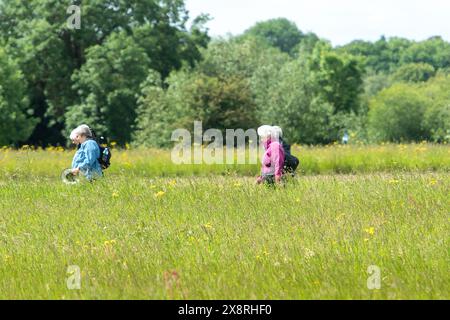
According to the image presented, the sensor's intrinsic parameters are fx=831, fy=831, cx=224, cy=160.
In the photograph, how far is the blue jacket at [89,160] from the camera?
12281 mm

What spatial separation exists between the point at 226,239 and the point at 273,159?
4.40m

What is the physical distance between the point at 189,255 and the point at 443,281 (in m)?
2.24

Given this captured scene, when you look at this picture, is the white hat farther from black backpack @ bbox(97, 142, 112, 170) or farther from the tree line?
the tree line

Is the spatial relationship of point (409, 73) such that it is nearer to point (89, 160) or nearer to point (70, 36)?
point (70, 36)

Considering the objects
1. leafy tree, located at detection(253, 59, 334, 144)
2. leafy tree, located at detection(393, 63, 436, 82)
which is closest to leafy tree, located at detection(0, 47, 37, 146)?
leafy tree, located at detection(253, 59, 334, 144)

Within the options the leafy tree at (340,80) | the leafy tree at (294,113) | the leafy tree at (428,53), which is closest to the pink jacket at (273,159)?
the leafy tree at (294,113)

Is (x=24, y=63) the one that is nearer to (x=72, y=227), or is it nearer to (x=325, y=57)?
(x=325, y=57)

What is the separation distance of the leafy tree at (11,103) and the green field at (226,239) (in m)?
31.2

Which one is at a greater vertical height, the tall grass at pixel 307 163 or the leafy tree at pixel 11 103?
the leafy tree at pixel 11 103

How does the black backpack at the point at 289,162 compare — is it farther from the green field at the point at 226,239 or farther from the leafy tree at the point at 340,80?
the leafy tree at the point at 340,80

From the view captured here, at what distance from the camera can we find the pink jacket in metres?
11.9

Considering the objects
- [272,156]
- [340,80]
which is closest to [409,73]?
[340,80]

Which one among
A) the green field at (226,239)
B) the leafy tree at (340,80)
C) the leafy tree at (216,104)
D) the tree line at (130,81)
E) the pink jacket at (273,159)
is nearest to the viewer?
the green field at (226,239)
